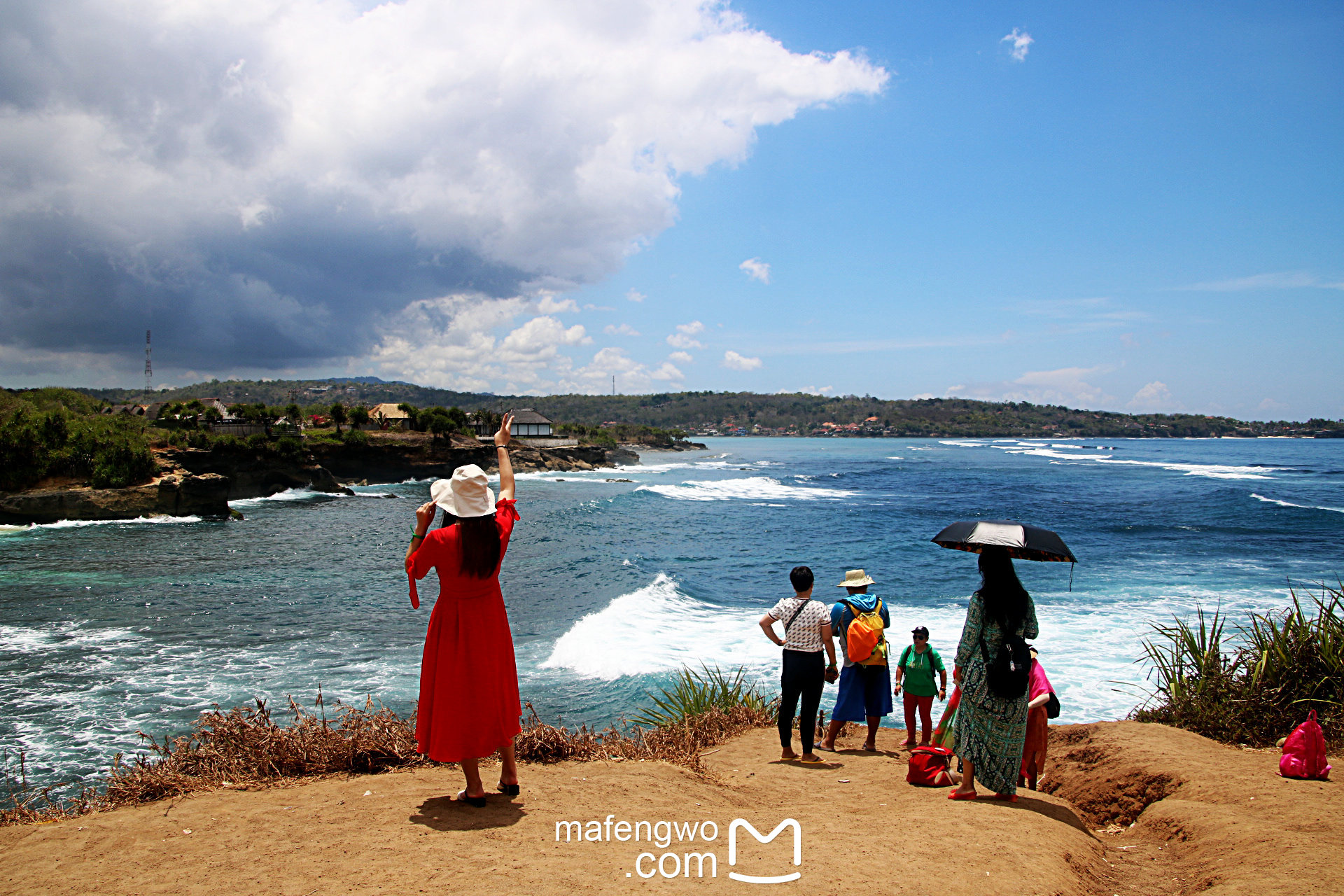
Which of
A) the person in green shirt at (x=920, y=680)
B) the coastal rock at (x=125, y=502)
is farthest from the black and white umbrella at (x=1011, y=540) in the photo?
the coastal rock at (x=125, y=502)

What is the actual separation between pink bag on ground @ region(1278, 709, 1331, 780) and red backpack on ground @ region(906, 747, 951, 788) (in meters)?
2.57

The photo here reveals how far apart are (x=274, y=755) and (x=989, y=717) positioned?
214 inches

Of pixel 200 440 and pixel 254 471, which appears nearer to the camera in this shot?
pixel 200 440

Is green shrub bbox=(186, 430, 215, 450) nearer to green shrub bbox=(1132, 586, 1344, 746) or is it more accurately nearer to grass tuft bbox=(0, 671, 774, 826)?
grass tuft bbox=(0, 671, 774, 826)

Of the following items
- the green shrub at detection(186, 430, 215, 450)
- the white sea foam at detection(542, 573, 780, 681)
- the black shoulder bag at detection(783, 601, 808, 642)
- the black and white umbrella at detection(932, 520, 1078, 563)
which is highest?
the black and white umbrella at detection(932, 520, 1078, 563)

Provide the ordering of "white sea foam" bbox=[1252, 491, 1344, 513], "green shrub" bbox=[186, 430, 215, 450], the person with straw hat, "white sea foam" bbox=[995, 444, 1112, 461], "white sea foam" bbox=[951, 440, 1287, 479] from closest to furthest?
the person with straw hat < "white sea foam" bbox=[1252, 491, 1344, 513] < "green shrub" bbox=[186, 430, 215, 450] < "white sea foam" bbox=[951, 440, 1287, 479] < "white sea foam" bbox=[995, 444, 1112, 461]

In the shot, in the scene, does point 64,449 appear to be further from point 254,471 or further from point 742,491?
point 742,491

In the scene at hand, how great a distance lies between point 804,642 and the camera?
6.03 m

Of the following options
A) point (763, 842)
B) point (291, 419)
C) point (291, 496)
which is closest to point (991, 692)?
point (763, 842)

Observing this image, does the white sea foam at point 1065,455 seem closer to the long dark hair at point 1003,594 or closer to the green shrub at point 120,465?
the green shrub at point 120,465

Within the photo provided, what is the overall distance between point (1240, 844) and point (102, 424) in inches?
1843

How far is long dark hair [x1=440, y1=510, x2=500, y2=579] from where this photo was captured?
161 inches

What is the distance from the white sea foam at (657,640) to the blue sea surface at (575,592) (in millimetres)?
72

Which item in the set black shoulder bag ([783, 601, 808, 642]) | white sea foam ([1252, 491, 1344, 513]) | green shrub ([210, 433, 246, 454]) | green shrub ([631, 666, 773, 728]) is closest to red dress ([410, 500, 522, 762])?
black shoulder bag ([783, 601, 808, 642])
